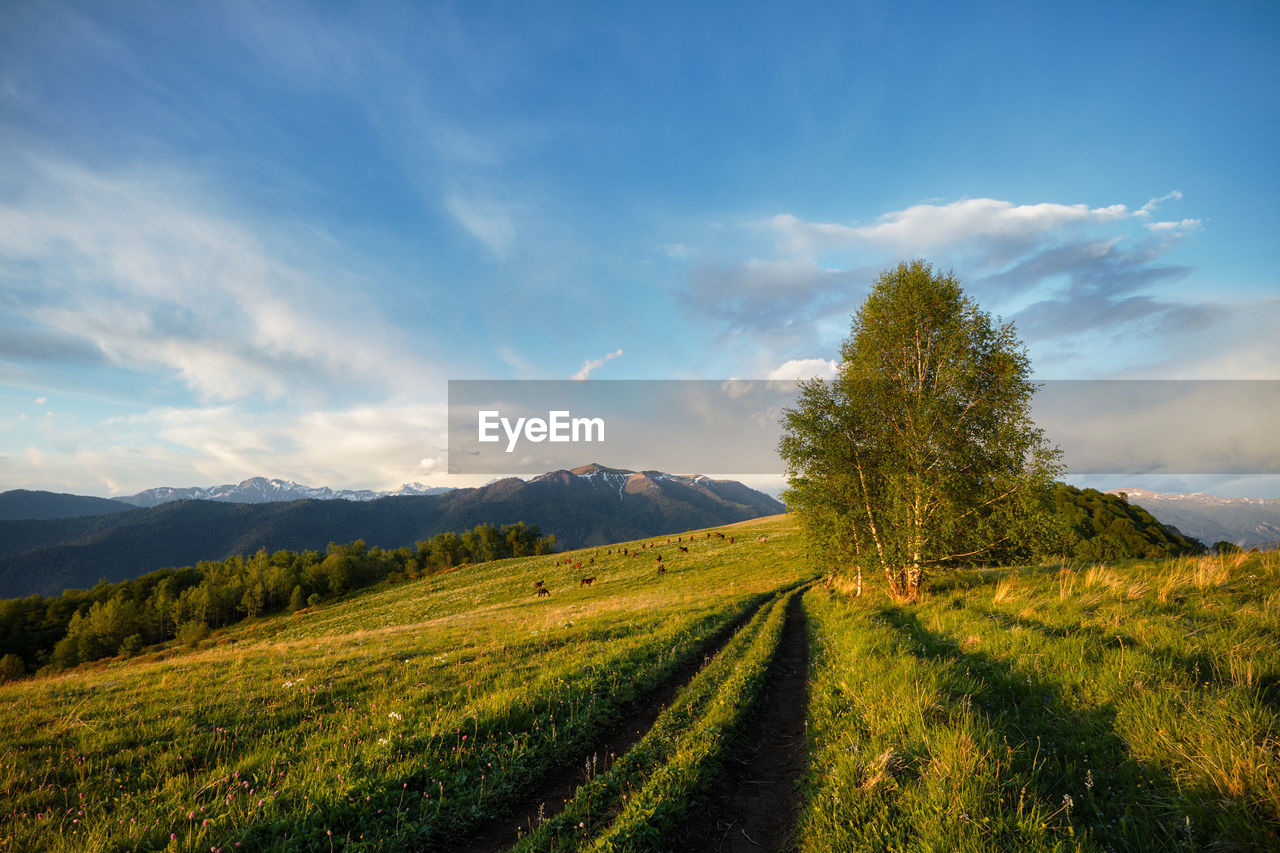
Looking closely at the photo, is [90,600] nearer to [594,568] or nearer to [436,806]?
[594,568]

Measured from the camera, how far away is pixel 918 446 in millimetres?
19188

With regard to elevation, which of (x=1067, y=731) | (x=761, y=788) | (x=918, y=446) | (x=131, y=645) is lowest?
(x=131, y=645)

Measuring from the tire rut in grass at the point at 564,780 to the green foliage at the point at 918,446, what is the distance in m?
12.5

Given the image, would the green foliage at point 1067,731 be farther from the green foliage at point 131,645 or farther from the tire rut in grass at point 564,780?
the green foliage at point 131,645

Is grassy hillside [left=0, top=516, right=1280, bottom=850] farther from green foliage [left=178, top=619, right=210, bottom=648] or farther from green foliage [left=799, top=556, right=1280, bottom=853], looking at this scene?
green foliage [left=178, top=619, right=210, bottom=648]

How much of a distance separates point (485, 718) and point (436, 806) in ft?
7.19

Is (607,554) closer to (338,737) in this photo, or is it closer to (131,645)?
(338,737)

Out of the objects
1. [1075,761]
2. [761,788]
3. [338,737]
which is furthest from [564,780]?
[1075,761]

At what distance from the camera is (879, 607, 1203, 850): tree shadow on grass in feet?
15.2

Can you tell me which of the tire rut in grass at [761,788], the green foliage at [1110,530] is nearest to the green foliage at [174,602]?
the tire rut in grass at [761,788]

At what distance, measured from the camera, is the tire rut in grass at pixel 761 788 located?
579 cm

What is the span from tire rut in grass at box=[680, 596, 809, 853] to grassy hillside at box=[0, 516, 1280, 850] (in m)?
0.05

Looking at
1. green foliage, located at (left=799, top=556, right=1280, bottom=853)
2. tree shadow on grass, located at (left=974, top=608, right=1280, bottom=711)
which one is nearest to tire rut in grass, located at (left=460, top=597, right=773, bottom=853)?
green foliage, located at (left=799, top=556, right=1280, bottom=853)

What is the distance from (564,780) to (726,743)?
2.79m
